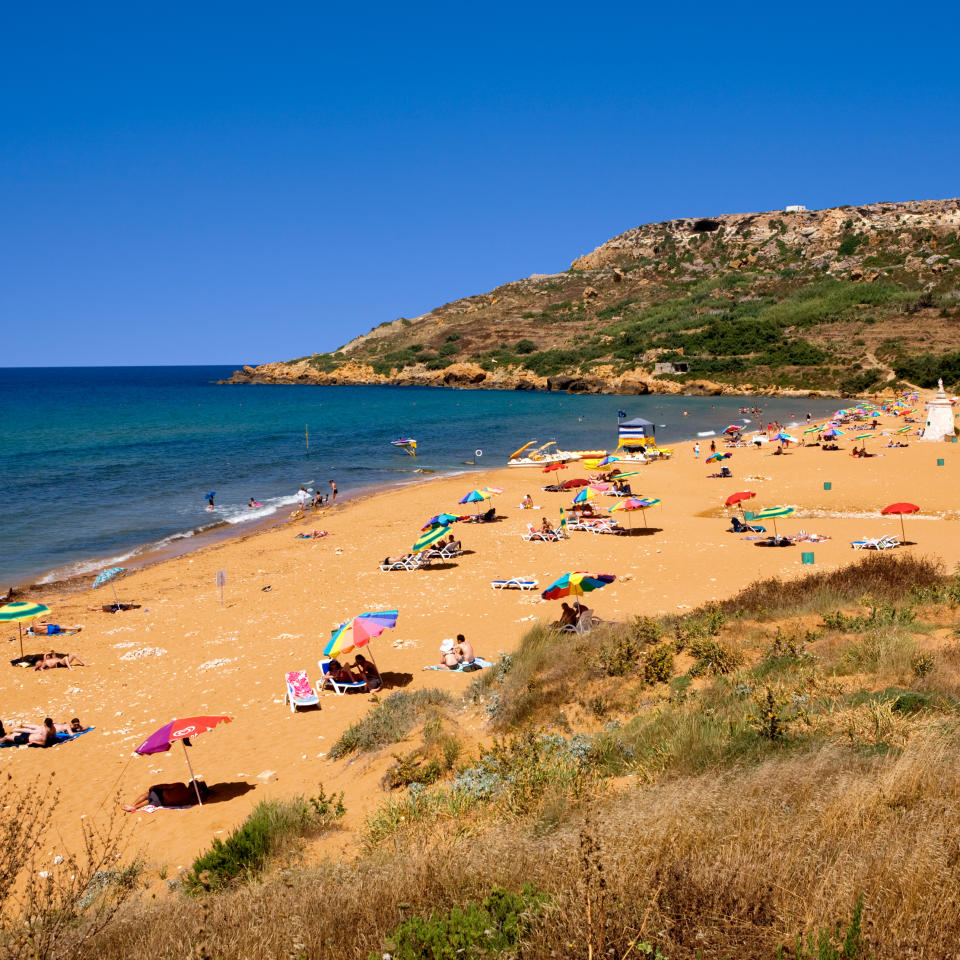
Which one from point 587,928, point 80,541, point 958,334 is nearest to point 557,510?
point 80,541

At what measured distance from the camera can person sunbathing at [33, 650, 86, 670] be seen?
1363cm

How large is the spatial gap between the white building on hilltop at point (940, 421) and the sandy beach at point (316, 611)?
5.25 metres

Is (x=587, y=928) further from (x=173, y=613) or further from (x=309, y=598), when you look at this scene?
(x=173, y=613)

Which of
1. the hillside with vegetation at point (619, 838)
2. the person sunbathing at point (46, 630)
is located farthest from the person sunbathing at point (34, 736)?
→ the person sunbathing at point (46, 630)

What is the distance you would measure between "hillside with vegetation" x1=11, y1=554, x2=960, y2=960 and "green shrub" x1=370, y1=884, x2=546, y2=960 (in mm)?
15

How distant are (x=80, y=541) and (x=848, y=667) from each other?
25706 millimetres

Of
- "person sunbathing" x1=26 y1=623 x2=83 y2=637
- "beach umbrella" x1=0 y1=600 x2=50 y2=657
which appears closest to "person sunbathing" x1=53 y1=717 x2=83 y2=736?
"beach umbrella" x1=0 y1=600 x2=50 y2=657

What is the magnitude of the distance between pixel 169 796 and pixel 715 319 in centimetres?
10557

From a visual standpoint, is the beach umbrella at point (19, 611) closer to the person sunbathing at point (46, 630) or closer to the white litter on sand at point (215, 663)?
the person sunbathing at point (46, 630)

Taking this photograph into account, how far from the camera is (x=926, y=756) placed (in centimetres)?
473

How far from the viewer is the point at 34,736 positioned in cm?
1018

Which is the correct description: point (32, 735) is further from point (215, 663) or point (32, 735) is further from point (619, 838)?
point (619, 838)

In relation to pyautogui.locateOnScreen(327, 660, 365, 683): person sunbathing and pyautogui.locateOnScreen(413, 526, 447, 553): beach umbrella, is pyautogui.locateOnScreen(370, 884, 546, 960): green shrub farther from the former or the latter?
pyautogui.locateOnScreen(413, 526, 447, 553): beach umbrella

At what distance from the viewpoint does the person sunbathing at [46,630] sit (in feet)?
51.6
